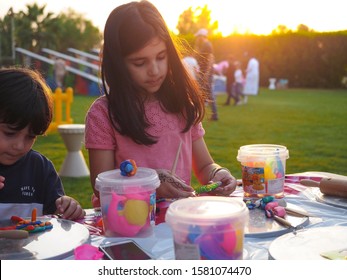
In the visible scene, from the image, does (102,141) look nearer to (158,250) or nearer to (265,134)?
(158,250)

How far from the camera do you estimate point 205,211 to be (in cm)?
91

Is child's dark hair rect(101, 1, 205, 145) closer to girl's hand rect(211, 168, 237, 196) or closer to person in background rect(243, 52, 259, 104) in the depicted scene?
girl's hand rect(211, 168, 237, 196)

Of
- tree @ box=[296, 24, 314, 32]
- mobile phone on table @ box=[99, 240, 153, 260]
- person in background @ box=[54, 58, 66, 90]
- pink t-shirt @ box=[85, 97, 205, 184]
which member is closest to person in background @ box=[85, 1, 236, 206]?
pink t-shirt @ box=[85, 97, 205, 184]

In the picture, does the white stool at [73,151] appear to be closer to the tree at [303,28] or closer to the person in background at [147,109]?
the person in background at [147,109]

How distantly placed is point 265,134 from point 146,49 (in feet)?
18.1

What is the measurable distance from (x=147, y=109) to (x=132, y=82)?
18 cm

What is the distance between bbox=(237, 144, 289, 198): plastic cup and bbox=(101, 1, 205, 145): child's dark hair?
0.42 metres

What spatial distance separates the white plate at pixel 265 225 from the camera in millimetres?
1185

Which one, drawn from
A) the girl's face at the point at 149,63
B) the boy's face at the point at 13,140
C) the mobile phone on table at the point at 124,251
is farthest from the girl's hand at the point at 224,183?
the boy's face at the point at 13,140

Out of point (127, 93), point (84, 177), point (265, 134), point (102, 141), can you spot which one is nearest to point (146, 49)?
point (127, 93)

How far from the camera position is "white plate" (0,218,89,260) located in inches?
40.3

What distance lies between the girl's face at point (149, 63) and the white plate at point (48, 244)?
637mm

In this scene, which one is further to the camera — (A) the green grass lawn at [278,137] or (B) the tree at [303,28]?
(B) the tree at [303,28]

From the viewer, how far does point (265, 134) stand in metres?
6.94
